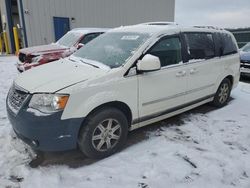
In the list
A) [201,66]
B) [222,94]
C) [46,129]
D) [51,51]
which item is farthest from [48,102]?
[51,51]

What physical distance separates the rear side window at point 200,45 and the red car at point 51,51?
4018 mm

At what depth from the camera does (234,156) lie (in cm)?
329

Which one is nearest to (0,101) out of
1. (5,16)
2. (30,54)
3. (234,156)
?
(30,54)

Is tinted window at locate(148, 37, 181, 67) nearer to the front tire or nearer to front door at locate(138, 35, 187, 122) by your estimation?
A: front door at locate(138, 35, 187, 122)

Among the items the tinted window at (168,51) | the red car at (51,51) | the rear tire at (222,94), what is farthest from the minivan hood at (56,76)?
the red car at (51,51)

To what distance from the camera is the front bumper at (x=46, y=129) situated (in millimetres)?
2730

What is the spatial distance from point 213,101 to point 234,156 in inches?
76.4

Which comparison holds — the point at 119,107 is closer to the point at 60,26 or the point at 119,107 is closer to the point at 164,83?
the point at 164,83

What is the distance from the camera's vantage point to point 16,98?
308 centimetres

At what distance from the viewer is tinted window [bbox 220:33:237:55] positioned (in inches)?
195

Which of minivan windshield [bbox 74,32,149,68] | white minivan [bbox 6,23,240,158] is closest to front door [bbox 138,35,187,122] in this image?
white minivan [bbox 6,23,240,158]

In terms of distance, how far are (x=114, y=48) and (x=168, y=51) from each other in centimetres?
84

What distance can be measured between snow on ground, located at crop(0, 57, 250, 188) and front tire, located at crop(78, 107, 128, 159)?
13 centimetres

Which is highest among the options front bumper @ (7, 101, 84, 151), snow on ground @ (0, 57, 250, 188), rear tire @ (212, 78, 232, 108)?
front bumper @ (7, 101, 84, 151)
